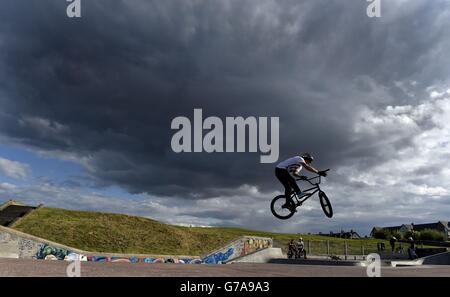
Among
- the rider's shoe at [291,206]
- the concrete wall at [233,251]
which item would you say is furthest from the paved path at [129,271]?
the concrete wall at [233,251]

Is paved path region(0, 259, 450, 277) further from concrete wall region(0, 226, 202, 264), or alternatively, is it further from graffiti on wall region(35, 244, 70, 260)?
graffiti on wall region(35, 244, 70, 260)

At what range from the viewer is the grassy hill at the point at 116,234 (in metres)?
36.8

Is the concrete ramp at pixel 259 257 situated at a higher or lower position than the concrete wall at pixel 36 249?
lower

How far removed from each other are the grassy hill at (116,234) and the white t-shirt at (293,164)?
86.6 feet

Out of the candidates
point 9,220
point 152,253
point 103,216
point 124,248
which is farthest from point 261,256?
point 9,220

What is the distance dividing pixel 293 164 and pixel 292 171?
384 mm

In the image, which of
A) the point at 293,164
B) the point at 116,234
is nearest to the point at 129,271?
the point at 293,164

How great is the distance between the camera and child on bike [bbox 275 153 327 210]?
511 inches

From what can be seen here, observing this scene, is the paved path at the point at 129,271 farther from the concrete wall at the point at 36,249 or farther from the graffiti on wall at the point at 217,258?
the graffiti on wall at the point at 217,258

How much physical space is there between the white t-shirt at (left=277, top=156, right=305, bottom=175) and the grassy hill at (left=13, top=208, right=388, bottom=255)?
26.4 meters

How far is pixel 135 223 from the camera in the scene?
→ 44.4 meters
